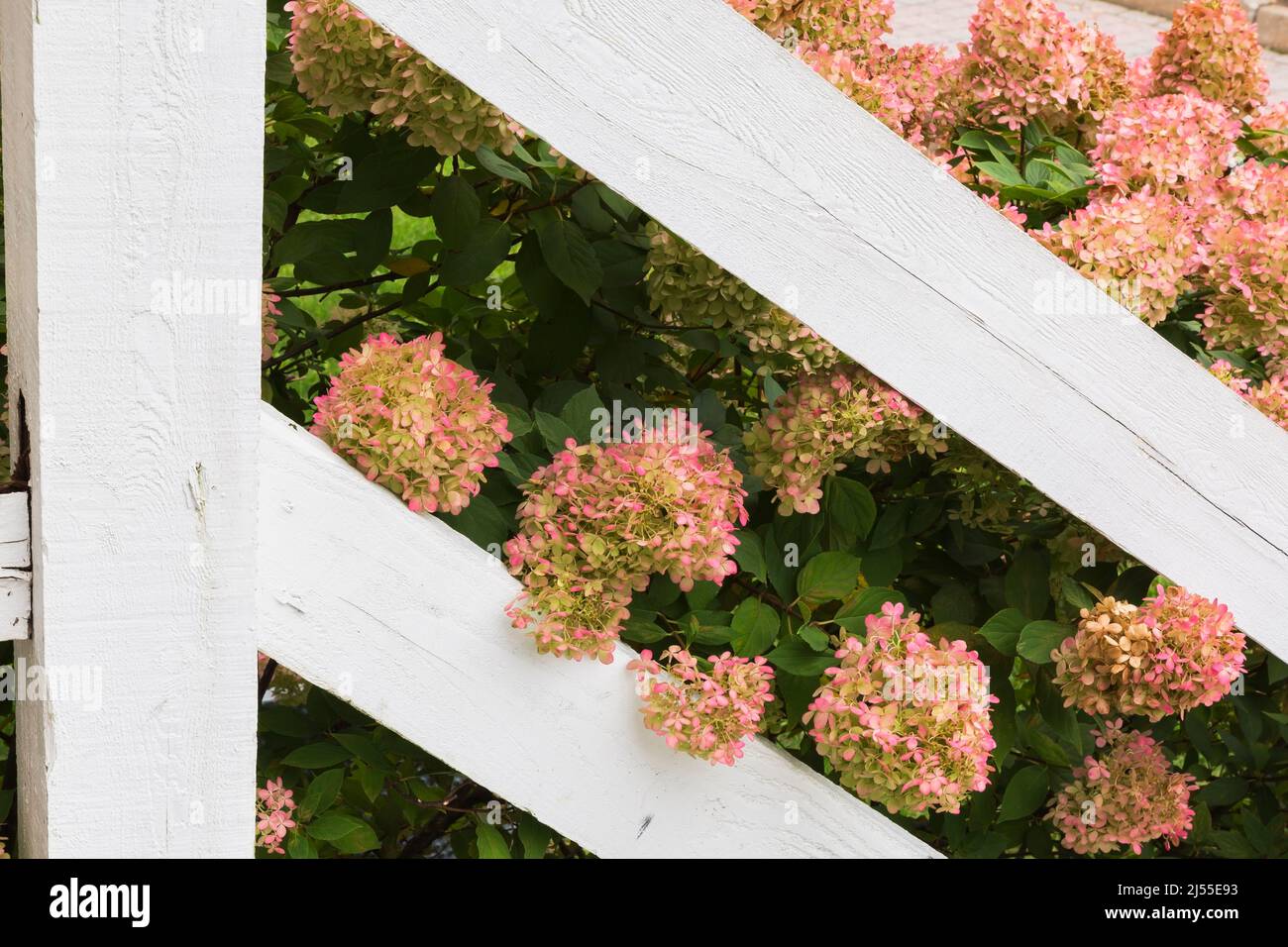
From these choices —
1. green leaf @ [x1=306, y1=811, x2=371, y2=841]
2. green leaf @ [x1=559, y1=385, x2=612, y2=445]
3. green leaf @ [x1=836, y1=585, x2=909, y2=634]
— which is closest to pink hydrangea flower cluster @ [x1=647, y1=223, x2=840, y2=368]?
green leaf @ [x1=559, y1=385, x2=612, y2=445]

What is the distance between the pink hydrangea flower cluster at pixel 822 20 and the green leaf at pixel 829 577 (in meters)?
0.68

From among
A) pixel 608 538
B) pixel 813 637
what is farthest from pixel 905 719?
pixel 608 538

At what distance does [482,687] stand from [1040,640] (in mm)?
643

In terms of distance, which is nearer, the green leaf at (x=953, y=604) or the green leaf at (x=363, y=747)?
the green leaf at (x=363, y=747)

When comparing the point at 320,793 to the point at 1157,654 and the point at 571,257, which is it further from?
the point at 1157,654

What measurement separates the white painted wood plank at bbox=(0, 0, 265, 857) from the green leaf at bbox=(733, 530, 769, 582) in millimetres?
578

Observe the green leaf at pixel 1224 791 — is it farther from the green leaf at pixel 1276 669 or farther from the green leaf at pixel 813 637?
the green leaf at pixel 813 637

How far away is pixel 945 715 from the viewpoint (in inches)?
58.3

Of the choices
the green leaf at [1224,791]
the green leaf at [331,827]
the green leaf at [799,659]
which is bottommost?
the green leaf at [1224,791]

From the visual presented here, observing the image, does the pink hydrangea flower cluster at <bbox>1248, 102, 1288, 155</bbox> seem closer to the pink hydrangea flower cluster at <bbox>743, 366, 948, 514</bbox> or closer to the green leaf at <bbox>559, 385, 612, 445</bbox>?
the pink hydrangea flower cluster at <bbox>743, 366, 948, 514</bbox>

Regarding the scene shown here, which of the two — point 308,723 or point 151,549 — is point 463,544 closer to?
point 151,549

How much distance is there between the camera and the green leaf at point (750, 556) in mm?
1598

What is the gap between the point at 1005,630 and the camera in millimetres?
1648

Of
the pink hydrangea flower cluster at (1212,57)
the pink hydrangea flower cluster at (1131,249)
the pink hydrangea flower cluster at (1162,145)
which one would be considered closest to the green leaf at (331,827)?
the pink hydrangea flower cluster at (1131,249)
